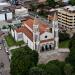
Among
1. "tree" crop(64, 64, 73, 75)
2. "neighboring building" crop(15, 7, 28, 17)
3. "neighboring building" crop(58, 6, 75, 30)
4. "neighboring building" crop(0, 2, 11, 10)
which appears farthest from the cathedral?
"neighboring building" crop(0, 2, 11, 10)

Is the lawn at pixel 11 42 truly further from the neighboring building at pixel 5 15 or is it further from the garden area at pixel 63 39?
the neighboring building at pixel 5 15

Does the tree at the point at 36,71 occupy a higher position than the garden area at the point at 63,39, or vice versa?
the tree at the point at 36,71

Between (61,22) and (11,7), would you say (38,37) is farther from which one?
(11,7)

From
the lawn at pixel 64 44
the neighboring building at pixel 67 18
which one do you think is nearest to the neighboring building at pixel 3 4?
the neighboring building at pixel 67 18

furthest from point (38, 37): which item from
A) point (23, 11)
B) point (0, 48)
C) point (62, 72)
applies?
point (23, 11)

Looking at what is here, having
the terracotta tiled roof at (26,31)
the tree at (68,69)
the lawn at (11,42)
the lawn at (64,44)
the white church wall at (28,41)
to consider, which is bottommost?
the lawn at (64,44)

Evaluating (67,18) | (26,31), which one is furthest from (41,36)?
(67,18)

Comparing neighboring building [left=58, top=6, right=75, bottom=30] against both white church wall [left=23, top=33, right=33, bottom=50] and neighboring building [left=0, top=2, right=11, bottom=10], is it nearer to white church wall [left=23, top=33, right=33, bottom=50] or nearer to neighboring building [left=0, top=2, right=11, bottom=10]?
white church wall [left=23, top=33, right=33, bottom=50]

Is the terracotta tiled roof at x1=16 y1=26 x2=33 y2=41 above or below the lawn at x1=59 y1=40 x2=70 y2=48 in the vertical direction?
above
